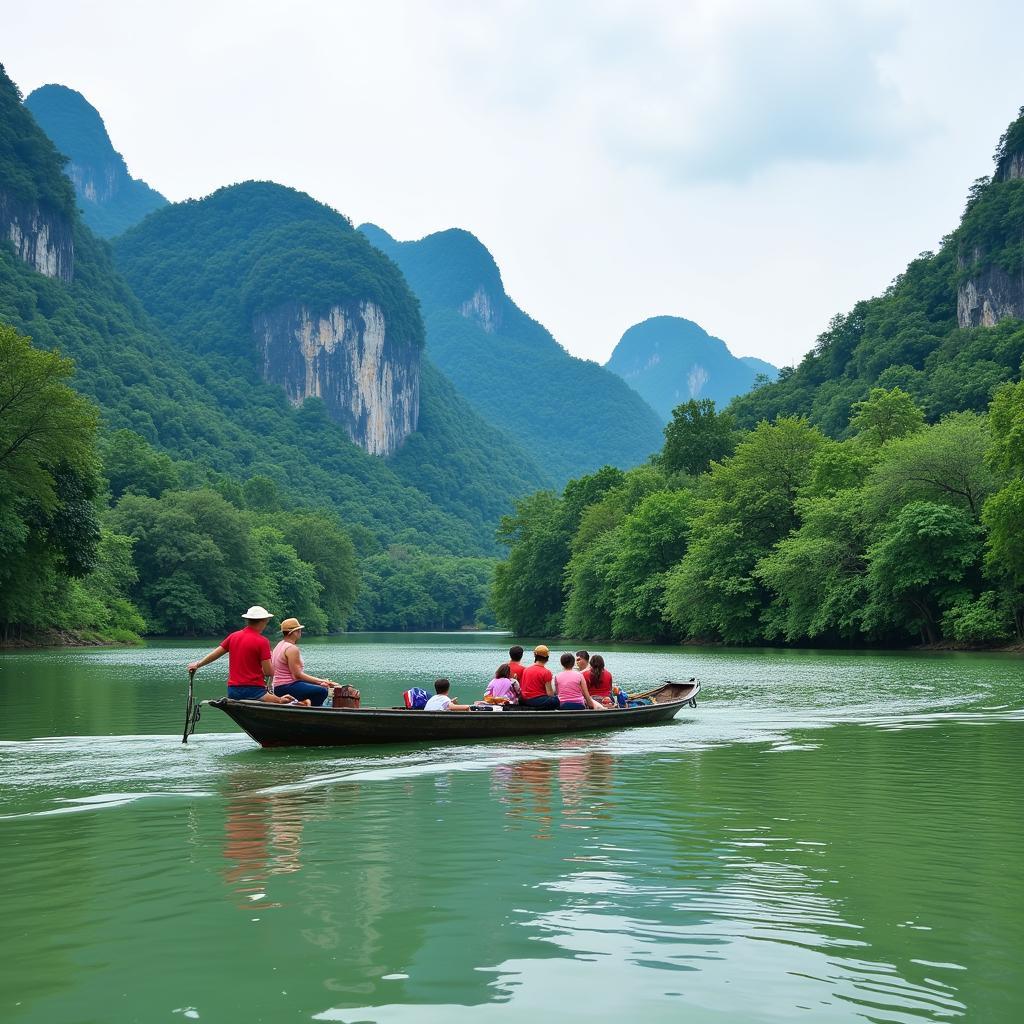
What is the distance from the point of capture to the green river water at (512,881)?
243 inches

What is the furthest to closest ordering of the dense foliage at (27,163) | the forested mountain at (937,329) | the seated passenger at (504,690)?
the dense foliage at (27,163) < the forested mountain at (937,329) < the seated passenger at (504,690)

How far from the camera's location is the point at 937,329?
120m

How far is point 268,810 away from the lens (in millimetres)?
12023

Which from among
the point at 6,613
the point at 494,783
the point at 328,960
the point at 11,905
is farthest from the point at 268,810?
the point at 6,613

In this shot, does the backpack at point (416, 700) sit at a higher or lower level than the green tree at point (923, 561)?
lower

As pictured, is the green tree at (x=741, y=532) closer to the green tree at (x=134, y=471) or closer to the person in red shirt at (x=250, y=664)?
the person in red shirt at (x=250, y=664)

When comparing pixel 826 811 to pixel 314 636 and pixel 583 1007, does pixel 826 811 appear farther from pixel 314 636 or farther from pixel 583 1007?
pixel 314 636

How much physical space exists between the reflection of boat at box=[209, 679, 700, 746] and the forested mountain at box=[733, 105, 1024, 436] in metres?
83.2

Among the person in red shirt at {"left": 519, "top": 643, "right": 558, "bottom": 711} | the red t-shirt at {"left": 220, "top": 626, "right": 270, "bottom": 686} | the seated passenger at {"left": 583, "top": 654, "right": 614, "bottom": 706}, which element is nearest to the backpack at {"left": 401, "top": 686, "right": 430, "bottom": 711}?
the person in red shirt at {"left": 519, "top": 643, "right": 558, "bottom": 711}

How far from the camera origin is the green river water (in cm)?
617

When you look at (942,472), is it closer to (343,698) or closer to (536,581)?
(343,698)

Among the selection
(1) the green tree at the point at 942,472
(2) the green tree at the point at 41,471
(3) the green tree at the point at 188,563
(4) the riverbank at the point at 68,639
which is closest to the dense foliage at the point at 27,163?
(3) the green tree at the point at 188,563

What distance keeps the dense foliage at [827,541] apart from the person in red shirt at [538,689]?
28.0 m

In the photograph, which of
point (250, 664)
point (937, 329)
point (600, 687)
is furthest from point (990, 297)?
point (250, 664)
